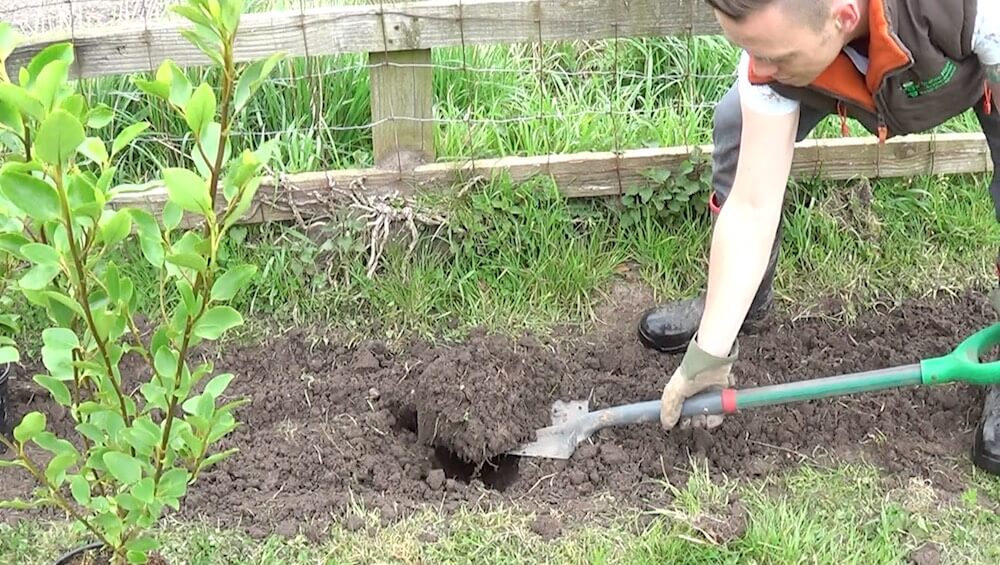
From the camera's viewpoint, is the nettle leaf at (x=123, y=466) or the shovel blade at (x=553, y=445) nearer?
the nettle leaf at (x=123, y=466)

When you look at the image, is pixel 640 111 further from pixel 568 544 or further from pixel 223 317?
pixel 223 317

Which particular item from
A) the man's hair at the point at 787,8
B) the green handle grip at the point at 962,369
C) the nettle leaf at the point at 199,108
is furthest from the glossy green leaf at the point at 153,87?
the green handle grip at the point at 962,369

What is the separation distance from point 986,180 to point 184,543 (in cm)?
288

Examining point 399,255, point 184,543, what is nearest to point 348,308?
point 399,255

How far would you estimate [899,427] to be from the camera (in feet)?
9.86

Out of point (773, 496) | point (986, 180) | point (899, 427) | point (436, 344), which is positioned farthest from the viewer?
point (986, 180)

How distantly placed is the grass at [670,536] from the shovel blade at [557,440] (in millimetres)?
295

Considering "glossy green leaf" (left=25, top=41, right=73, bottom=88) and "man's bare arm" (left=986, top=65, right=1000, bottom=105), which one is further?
"man's bare arm" (left=986, top=65, right=1000, bottom=105)

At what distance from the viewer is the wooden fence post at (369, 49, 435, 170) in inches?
127

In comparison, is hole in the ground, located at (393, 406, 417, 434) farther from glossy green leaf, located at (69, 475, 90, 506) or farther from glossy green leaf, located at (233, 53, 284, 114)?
glossy green leaf, located at (233, 53, 284, 114)

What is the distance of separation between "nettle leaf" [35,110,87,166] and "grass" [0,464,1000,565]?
4.36ft

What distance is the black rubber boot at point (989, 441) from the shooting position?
2.80m

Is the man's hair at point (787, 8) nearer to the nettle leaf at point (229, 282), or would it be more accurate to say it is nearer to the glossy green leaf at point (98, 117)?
the nettle leaf at point (229, 282)

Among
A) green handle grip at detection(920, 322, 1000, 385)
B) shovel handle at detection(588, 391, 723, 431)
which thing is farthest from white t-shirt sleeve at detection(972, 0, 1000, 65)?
shovel handle at detection(588, 391, 723, 431)
